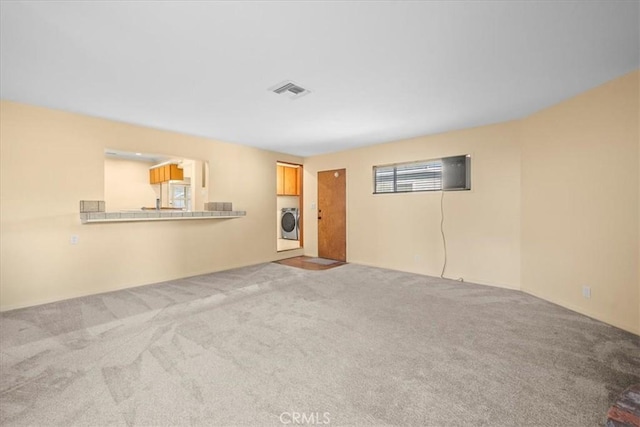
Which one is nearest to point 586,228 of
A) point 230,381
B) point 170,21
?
point 230,381

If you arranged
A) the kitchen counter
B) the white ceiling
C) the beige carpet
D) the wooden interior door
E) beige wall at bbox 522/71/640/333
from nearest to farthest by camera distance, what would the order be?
the beige carpet < the white ceiling < beige wall at bbox 522/71/640/333 < the kitchen counter < the wooden interior door

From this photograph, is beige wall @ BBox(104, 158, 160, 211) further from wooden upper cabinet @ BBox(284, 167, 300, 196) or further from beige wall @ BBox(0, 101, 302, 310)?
wooden upper cabinet @ BBox(284, 167, 300, 196)

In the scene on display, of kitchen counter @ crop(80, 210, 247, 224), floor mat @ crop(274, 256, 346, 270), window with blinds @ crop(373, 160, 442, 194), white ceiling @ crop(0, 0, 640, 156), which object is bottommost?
floor mat @ crop(274, 256, 346, 270)

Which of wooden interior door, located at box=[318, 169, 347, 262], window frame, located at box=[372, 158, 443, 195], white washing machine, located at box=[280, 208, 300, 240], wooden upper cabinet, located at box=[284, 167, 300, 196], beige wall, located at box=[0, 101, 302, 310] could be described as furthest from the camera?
white washing machine, located at box=[280, 208, 300, 240]

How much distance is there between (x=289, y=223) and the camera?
7.54m

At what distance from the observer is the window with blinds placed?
4.57 m

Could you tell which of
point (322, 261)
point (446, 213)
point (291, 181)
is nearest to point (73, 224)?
point (322, 261)

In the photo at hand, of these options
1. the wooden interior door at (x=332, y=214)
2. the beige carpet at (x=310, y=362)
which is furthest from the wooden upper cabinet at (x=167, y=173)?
the beige carpet at (x=310, y=362)

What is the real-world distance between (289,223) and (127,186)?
13.2 feet

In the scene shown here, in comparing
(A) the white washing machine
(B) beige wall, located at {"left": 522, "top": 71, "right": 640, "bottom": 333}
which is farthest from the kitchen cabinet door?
(B) beige wall, located at {"left": 522, "top": 71, "right": 640, "bottom": 333}

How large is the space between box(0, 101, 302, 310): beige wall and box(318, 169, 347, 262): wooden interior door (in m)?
2.25

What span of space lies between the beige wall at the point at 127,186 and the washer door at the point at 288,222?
3.29m

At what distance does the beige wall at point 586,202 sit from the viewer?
2.50 m

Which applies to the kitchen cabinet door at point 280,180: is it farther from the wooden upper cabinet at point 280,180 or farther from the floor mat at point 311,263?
the floor mat at point 311,263
